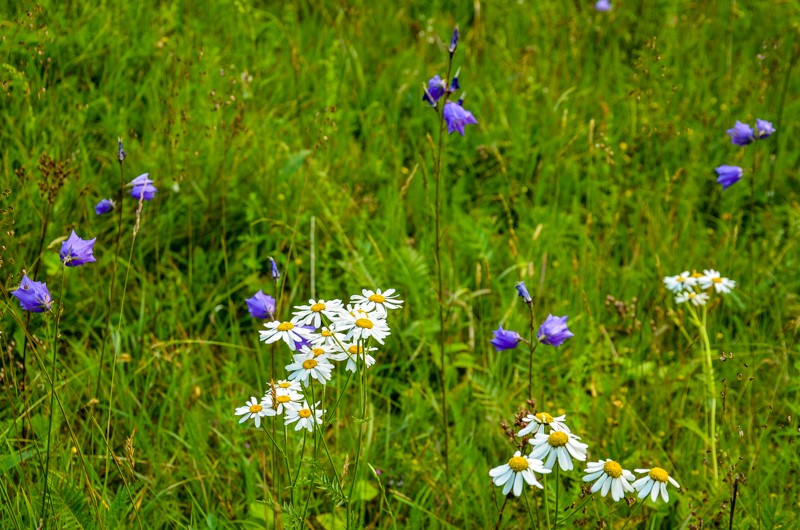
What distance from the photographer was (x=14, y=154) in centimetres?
284

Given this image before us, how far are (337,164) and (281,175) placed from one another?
1.00ft

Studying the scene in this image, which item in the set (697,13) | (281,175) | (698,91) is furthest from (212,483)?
(697,13)

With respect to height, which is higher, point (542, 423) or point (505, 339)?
point (505, 339)

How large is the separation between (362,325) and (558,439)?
41 cm

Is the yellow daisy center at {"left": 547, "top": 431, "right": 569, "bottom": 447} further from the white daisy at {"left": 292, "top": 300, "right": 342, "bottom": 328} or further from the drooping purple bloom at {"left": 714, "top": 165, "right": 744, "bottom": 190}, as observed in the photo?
the drooping purple bloom at {"left": 714, "top": 165, "right": 744, "bottom": 190}

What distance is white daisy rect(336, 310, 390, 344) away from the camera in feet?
4.84

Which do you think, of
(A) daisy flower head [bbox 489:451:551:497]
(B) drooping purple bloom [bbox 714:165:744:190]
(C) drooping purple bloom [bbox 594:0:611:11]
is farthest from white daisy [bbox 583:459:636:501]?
(C) drooping purple bloom [bbox 594:0:611:11]

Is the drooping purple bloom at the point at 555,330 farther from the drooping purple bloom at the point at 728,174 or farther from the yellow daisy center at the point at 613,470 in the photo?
the drooping purple bloom at the point at 728,174

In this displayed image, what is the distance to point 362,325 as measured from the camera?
149 cm

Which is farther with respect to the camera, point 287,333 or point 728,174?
point 728,174

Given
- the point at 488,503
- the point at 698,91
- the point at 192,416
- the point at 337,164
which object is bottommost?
the point at 488,503

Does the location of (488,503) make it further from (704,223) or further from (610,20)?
(610,20)

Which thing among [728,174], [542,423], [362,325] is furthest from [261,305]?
[728,174]

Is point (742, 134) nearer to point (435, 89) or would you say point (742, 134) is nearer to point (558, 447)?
point (435, 89)
